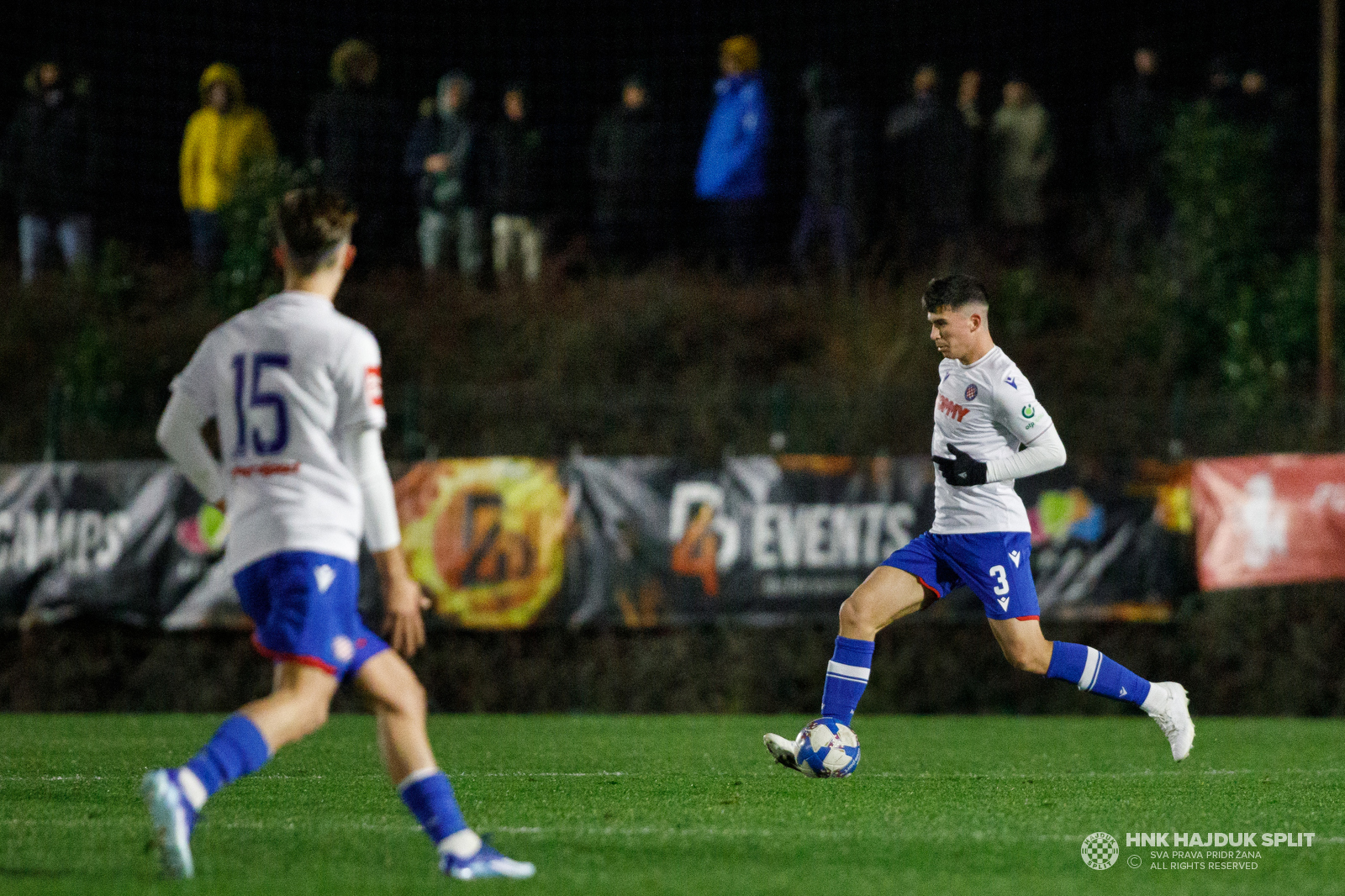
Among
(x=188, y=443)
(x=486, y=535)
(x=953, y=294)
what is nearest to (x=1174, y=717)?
(x=953, y=294)

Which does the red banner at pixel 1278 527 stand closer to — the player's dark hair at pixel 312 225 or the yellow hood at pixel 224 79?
the yellow hood at pixel 224 79

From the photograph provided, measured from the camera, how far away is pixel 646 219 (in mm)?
19344

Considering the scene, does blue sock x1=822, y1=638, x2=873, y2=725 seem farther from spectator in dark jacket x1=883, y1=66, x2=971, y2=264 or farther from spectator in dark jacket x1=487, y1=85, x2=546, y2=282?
spectator in dark jacket x1=487, y1=85, x2=546, y2=282

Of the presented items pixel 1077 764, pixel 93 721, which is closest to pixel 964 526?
pixel 1077 764

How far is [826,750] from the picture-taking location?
7742 millimetres

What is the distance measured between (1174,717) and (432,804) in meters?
4.34

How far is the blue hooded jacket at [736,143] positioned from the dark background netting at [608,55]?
1.06 meters

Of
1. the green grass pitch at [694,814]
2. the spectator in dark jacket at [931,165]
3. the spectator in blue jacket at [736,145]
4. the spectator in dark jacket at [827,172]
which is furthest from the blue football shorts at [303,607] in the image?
the spectator in dark jacket at [931,165]

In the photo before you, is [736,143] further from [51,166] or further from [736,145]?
[51,166]

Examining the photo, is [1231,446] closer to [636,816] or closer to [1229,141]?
[1229,141]

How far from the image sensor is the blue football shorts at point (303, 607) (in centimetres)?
506

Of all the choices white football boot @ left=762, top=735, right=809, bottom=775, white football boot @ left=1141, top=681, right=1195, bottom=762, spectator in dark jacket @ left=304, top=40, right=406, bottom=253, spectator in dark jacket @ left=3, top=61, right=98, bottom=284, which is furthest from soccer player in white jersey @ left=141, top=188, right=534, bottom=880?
spectator in dark jacket @ left=3, top=61, right=98, bottom=284

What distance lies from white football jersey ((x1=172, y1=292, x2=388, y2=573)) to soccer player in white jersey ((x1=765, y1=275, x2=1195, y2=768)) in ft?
10.6

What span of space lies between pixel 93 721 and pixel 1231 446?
886 centimetres
